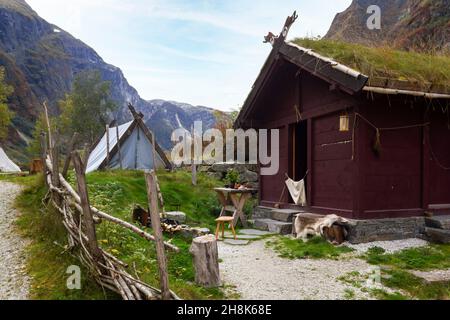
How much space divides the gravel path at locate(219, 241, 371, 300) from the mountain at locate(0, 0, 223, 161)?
2077 inches

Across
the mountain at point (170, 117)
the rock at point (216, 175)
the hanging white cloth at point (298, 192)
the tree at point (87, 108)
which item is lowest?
the hanging white cloth at point (298, 192)

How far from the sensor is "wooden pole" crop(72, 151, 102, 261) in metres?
3.53

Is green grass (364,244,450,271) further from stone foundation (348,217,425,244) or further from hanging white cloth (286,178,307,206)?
hanging white cloth (286,178,307,206)

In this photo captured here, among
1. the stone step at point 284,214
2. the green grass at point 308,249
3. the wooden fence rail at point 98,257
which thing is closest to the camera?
the wooden fence rail at point 98,257

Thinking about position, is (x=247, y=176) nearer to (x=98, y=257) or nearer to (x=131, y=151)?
(x=131, y=151)

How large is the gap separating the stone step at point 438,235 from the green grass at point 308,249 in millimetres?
1767

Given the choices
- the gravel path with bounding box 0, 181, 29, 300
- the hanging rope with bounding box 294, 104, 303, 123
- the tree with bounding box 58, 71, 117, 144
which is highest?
the tree with bounding box 58, 71, 117, 144

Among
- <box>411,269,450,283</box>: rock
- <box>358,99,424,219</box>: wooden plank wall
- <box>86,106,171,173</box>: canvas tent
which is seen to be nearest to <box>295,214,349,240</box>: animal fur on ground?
<box>358,99,424,219</box>: wooden plank wall

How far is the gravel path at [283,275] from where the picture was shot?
4316mm

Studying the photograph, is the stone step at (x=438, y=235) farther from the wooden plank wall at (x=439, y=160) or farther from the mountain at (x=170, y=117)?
the mountain at (x=170, y=117)

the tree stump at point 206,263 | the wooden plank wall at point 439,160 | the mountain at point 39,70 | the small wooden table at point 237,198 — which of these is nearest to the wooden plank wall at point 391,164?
the wooden plank wall at point 439,160

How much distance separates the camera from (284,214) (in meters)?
8.48
